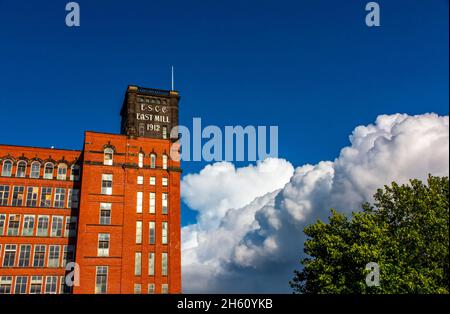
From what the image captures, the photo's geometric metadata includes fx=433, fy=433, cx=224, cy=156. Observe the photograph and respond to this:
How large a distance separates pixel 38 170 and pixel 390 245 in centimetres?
4852

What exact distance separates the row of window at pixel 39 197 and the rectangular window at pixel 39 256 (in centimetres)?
602

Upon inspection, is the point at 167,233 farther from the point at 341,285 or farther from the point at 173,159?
the point at 341,285

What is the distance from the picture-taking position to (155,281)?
5812 cm

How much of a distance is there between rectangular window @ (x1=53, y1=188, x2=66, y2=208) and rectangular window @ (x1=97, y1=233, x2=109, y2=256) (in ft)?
28.5

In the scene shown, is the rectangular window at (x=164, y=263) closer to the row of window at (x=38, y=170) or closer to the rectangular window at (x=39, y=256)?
the rectangular window at (x=39, y=256)

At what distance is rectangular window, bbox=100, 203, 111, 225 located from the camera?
195 ft

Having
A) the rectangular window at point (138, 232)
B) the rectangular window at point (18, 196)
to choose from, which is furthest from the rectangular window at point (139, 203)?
the rectangular window at point (18, 196)

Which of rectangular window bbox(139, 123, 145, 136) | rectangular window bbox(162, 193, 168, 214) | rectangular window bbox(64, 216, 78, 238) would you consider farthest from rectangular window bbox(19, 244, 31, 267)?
rectangular window bbox(139, 123, 145, 136)

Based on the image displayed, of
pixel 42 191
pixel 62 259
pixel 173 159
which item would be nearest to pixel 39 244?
pixel 62 259

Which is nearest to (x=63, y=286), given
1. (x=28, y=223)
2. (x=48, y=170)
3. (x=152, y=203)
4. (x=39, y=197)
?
(x=28, y=223)

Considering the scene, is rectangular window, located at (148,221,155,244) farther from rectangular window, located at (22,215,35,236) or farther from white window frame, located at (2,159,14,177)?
white window frame, located at (2,159,14,177)
